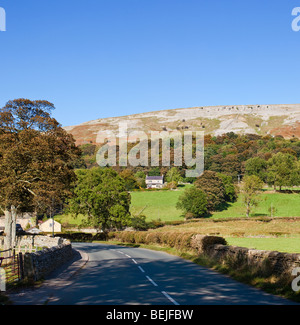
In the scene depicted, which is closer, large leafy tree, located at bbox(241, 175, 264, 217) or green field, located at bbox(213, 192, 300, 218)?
green field, located at bbox(213, 192, 300, 218)

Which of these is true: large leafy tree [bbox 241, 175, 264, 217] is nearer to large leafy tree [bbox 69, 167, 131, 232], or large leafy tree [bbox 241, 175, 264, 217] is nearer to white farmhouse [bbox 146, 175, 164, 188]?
large leafy tree [bbox 69, 167, 131, 232]

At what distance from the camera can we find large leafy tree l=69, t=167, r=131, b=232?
6669cm

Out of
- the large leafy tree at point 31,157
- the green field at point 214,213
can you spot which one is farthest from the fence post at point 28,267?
the green field at point 214,213

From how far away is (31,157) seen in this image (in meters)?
31.1

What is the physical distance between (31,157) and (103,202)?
37.9 m

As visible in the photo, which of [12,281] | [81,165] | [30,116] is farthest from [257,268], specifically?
[81,165]

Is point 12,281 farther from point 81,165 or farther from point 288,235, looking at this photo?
point 81,165

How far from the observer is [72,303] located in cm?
1017

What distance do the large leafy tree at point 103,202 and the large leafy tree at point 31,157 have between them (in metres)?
31.5

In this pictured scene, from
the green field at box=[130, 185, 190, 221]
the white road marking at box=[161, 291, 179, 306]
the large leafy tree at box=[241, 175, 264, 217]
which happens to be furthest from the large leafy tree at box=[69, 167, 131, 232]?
the white road marking at box=[161, 291, 179, 306]

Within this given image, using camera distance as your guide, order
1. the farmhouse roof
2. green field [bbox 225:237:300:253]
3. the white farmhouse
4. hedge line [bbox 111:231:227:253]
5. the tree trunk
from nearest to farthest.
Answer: hedge line [bbox 111:231:227:253] < the tree trunk < green field [bbox 225:237:300:253] < the white farmhouse < the farmhouse roof

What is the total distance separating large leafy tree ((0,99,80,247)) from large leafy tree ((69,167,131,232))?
31.5m

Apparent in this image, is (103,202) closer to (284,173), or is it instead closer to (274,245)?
(274,245)

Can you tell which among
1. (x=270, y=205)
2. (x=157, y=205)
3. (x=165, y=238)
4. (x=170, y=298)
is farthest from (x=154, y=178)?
(x=170, y=298)
